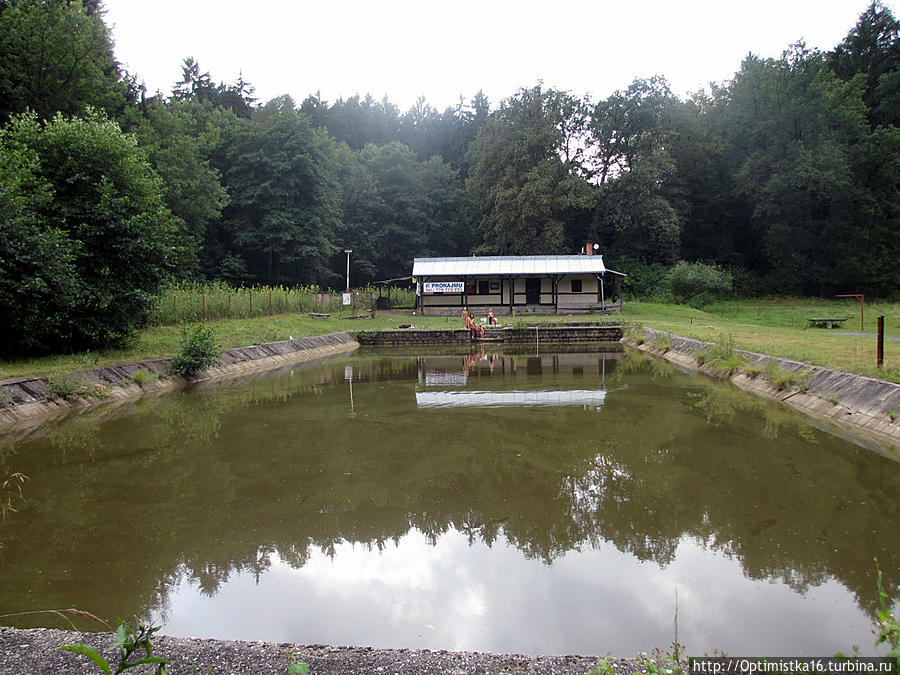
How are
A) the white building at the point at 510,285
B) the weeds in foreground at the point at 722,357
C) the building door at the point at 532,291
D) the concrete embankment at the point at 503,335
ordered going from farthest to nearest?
1. the building door at the point at 532,291
2. the white building at the point at 510,285
3. the concrete embankment at the point at 503,335
4. the weeds in foreground at the point at 722,357

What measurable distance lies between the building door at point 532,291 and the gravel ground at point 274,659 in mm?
33529

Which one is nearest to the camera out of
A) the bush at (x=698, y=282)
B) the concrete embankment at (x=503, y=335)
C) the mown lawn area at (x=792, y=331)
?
the mown lawn area at (x=792, y=331)

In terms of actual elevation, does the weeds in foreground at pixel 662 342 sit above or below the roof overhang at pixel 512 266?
below

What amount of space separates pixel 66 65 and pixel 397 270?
27323mm

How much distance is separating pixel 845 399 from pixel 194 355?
506 inches

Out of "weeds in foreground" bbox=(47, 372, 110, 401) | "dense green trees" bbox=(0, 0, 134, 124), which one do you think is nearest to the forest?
"dense green trees" bbox=(0, 0, 134, 124)

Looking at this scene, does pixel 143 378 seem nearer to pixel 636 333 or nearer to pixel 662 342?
pixel 662 342

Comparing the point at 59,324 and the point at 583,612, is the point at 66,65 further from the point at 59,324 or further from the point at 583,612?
the point at 583,612

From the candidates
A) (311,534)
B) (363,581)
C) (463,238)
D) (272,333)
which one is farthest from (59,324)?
(463,238)

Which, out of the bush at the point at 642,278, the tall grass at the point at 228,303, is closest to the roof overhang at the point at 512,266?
the tall grass at the point at 228,303

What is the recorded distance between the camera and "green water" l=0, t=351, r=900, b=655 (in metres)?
3.58

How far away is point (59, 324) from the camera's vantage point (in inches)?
483

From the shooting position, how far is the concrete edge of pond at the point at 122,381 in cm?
947

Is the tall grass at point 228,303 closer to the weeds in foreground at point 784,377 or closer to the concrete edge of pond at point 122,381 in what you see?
the concrete edge of pond at point 122,381
